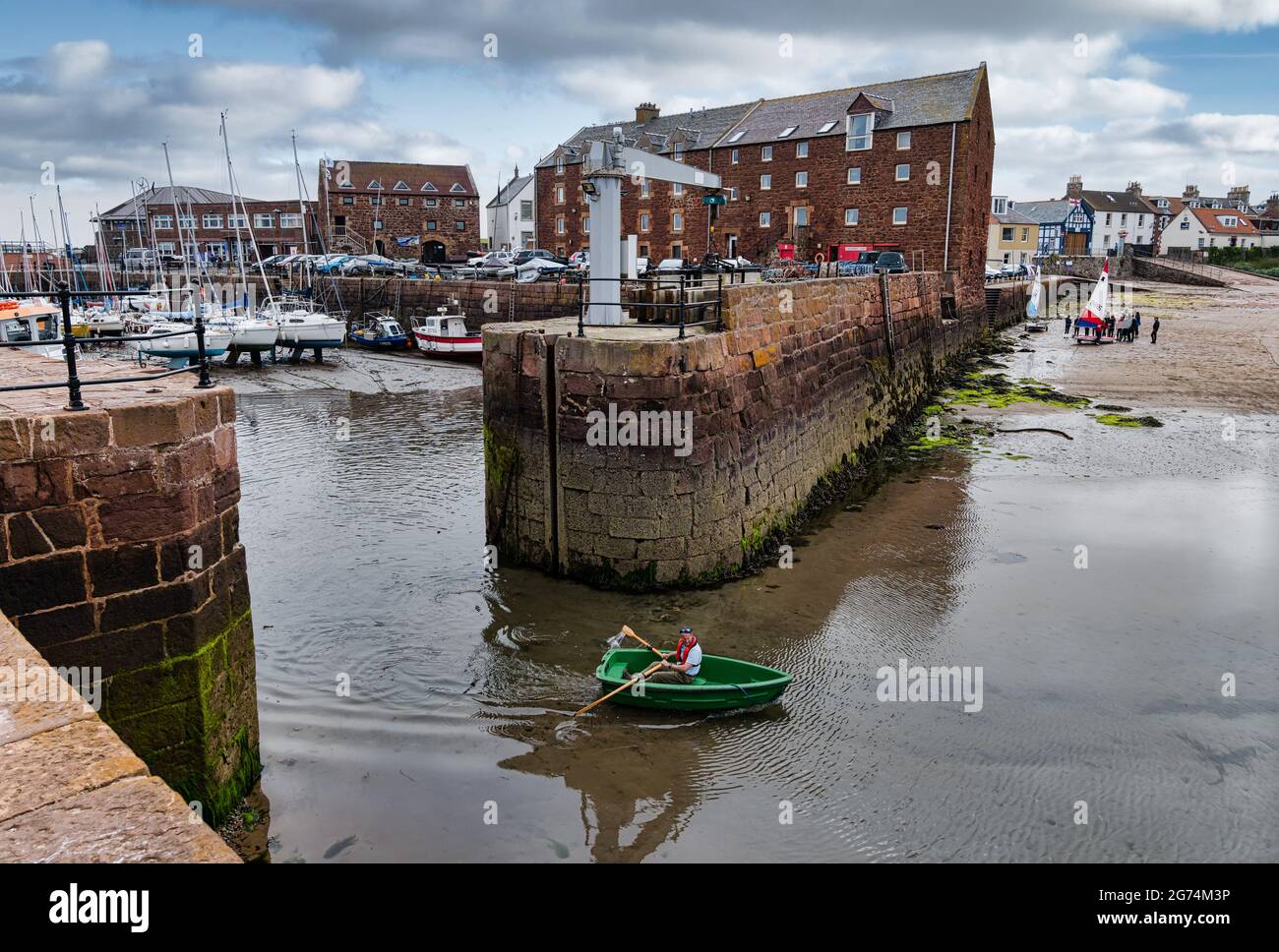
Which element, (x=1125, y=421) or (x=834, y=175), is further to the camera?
(x=834, y=175)

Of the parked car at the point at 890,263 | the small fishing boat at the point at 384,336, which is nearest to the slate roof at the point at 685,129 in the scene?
the small fishing boat at the point at 384,336

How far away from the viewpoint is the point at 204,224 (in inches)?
2995

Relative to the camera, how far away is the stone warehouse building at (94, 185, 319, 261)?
247 ft

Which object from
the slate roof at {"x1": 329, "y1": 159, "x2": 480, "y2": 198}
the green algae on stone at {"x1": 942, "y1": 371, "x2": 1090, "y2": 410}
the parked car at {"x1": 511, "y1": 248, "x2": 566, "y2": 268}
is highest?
the slate roof at {"x1": 329, "y1": 159, "x2": 480, "y2": 198}

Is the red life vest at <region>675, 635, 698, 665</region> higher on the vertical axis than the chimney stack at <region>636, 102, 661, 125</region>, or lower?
lower

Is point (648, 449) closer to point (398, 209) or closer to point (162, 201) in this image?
point (398, 209)

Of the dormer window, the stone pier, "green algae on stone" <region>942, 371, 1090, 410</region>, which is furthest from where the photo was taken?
the dormer window

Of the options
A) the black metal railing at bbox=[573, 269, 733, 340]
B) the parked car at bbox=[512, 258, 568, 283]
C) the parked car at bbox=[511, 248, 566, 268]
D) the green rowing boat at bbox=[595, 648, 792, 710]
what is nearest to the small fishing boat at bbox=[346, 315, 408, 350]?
the parked car at bbox=[512, 258, 568, 283]

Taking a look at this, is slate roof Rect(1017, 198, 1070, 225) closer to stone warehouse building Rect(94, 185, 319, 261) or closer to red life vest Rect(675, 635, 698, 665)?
stone warehouse building Rect(94, 185, 319, 261)

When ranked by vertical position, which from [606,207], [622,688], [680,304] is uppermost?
[606,207]

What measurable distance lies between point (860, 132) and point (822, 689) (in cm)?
3754

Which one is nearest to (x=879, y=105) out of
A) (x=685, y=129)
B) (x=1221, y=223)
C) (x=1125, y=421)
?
(x=685, y=129)

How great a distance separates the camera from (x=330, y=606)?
11.2m

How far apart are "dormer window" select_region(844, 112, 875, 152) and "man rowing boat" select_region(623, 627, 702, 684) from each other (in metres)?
37.4
